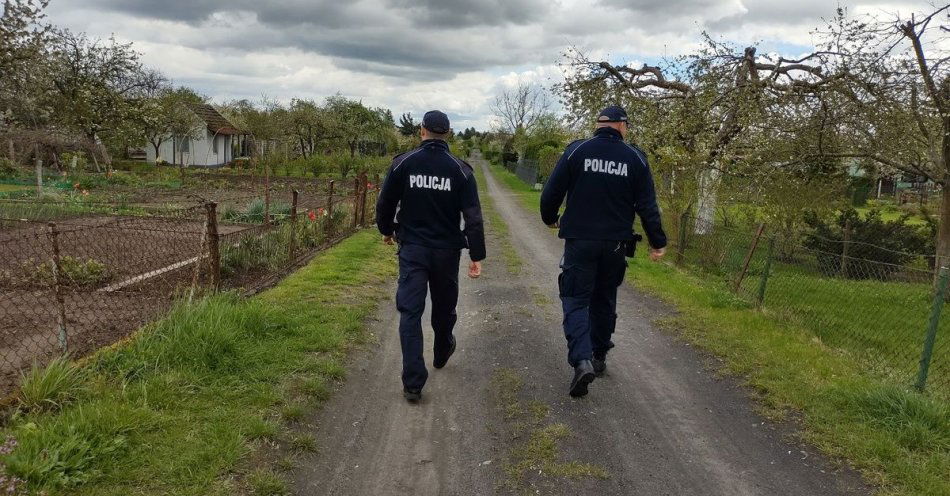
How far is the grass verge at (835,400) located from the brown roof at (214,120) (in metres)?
39.9

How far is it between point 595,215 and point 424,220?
1.12 m

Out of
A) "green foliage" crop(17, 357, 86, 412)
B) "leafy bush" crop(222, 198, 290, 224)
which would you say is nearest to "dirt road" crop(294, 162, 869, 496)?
"green foliage" crop(17, 357, 86, 412)

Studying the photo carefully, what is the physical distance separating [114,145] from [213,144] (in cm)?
1210

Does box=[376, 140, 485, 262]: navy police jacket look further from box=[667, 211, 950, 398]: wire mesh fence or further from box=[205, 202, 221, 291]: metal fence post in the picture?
box=[667, 211, 950, 398]: wire mesh fence

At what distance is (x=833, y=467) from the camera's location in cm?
342

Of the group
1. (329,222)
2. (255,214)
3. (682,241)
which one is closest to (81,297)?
(329,222)

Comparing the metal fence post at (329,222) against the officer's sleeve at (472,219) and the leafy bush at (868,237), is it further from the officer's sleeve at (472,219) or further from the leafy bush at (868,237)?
the leafy bush at (868,237)

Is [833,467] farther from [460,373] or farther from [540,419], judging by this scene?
[460,373]

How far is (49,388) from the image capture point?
356 centimetres

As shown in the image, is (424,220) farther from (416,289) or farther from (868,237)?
(868,237)

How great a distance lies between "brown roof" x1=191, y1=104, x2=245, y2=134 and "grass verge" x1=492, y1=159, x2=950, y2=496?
3992 cm

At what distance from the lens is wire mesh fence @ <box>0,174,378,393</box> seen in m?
5.17

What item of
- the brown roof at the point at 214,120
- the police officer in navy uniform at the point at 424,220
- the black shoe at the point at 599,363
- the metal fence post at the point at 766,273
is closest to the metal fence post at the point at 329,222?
the metal fence post at the point at 766,273

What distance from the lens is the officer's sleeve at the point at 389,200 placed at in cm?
418
